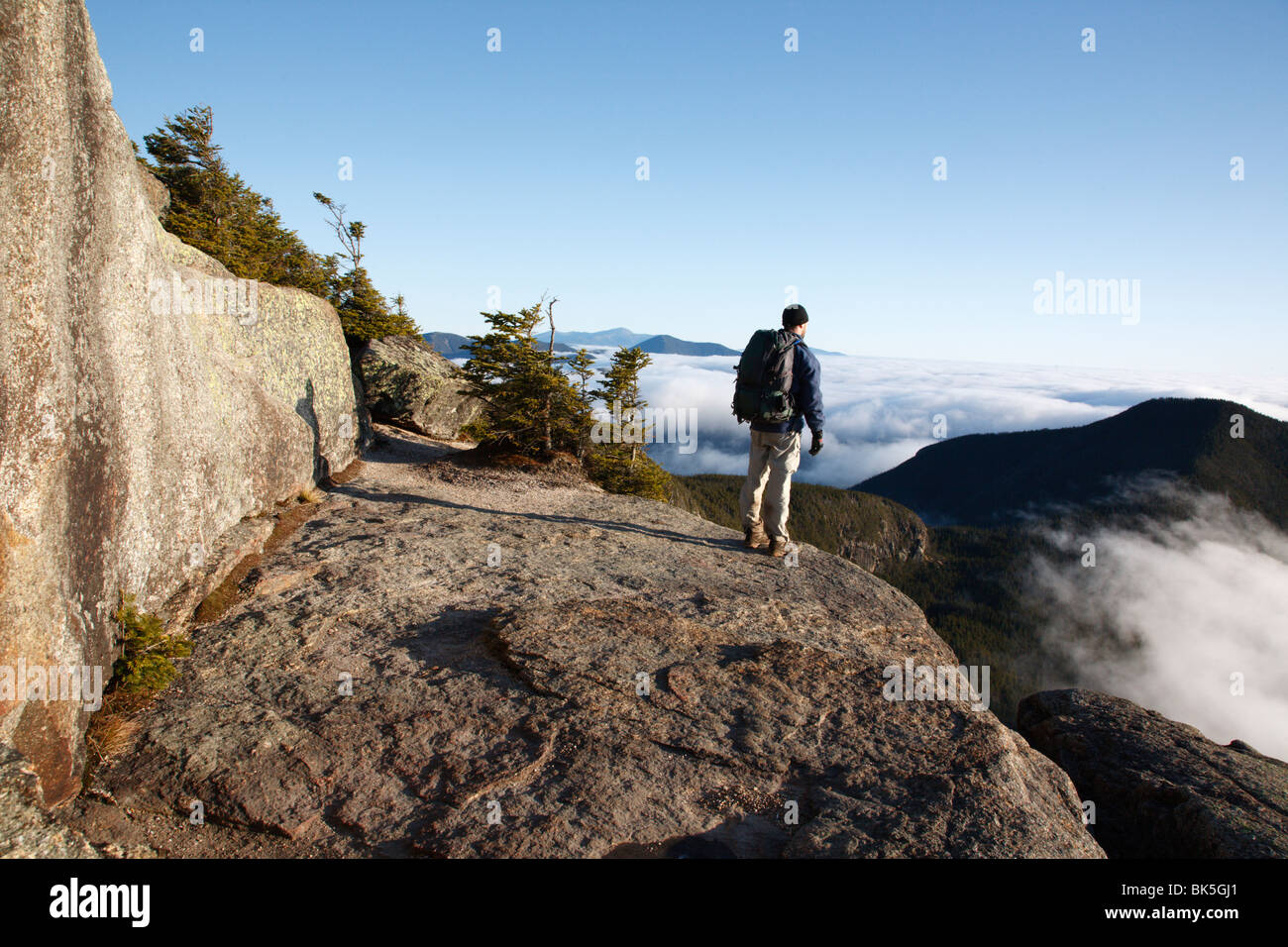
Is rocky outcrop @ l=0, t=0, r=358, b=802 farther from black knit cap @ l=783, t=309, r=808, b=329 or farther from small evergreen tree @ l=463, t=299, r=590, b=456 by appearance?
small evergreen tree @ l=463, t=299, r=590, b=456

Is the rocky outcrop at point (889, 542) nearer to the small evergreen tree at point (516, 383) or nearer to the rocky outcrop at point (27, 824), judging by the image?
the small evergreen tree at point (516, 383)

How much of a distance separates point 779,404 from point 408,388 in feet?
52.7

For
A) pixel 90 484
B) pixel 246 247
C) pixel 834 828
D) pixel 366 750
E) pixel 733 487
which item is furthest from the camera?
pixel 733 487

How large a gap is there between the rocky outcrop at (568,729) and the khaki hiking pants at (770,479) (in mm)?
1868

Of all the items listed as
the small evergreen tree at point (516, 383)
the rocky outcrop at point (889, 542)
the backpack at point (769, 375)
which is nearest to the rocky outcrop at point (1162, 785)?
the backpack at point (769, 375)

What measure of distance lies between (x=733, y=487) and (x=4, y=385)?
141153mm

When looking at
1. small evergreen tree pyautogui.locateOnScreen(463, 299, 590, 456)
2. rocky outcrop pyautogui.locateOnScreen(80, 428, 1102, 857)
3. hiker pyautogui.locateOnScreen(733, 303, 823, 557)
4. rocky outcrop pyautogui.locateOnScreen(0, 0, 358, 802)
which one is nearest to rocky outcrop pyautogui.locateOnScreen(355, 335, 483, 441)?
small evergreen tree pyautogui.locateOnScreen(463, 299, 590, 456)

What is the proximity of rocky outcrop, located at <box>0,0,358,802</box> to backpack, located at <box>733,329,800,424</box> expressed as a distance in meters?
7.34

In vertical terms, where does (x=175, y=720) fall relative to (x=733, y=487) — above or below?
above

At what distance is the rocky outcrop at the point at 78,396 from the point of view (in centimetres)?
502

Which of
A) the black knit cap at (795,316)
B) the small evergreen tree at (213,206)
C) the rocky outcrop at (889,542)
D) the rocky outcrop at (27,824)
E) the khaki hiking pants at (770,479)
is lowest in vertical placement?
the rocky outcrop at (889,542)
